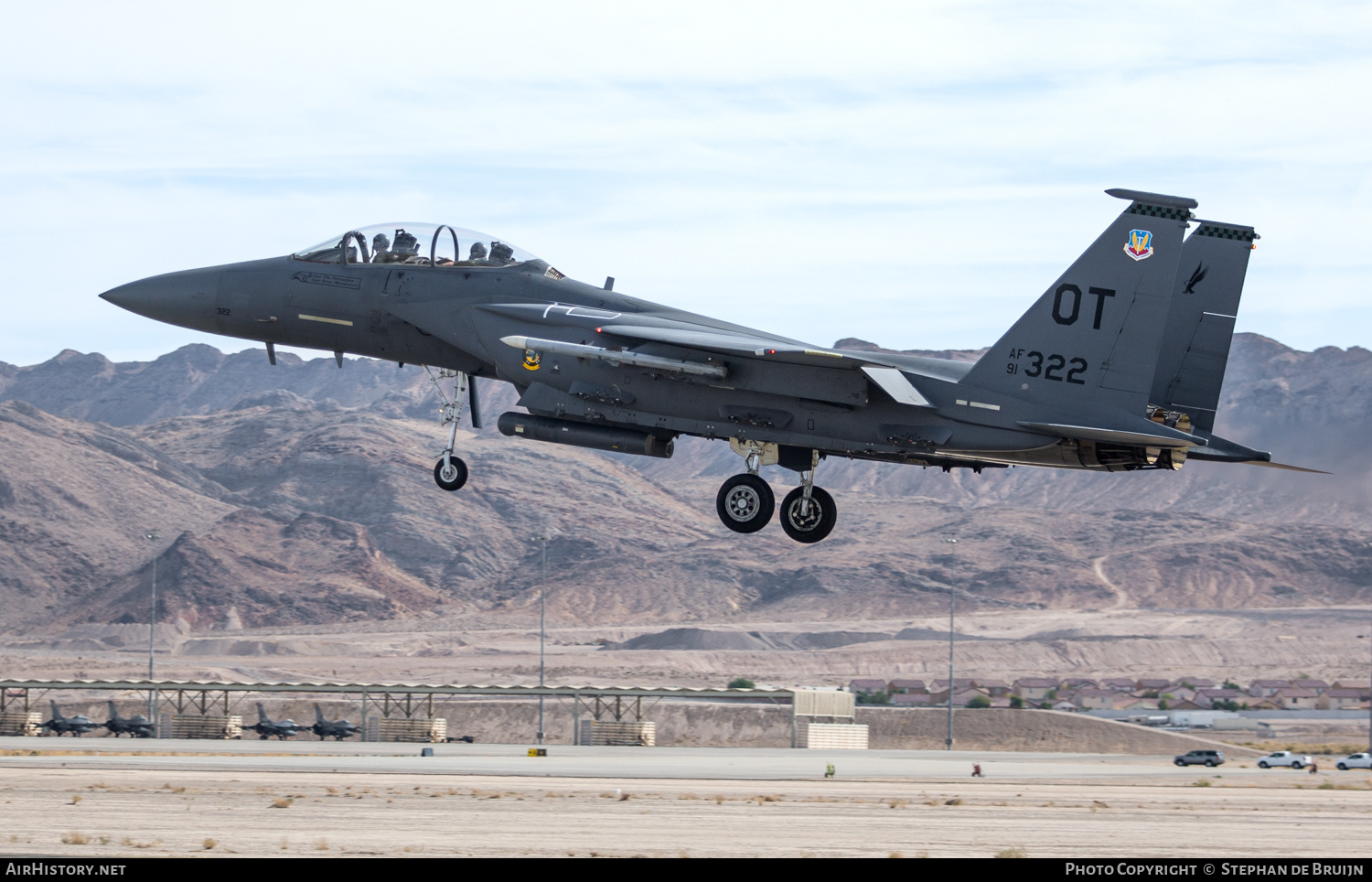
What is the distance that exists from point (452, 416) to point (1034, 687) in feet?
348

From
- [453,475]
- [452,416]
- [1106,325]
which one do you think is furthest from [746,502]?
[1106,325]

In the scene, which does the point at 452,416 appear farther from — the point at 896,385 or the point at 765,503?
the point at 896,385

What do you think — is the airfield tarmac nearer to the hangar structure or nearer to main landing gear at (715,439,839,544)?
main landing gear at (715,439,839,544)

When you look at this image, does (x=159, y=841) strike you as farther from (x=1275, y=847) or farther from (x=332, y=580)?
(x=332, y=580)

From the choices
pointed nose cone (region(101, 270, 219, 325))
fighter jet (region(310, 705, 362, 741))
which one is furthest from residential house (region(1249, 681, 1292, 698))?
pointed nose cone (region(101, 270, 219, 325))

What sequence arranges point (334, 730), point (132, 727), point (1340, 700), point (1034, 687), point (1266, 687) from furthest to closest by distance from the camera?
point (1266, 687) → point (1034, 687) → point (1340, 700) → point (334, 730) → point (132, 727)

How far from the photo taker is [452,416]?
1124 inches

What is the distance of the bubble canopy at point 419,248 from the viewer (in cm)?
2864

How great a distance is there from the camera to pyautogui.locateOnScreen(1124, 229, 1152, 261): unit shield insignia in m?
26.1

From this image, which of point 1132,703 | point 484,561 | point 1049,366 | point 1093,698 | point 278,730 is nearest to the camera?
point 1049,366

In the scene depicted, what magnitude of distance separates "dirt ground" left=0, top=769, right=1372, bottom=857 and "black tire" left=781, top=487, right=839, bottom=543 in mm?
5633

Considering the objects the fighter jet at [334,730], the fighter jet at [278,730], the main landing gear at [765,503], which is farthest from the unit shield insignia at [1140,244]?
the fighter jet at [278,730]

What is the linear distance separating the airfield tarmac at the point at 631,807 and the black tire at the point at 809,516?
5.64 m

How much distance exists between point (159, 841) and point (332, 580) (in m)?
146
